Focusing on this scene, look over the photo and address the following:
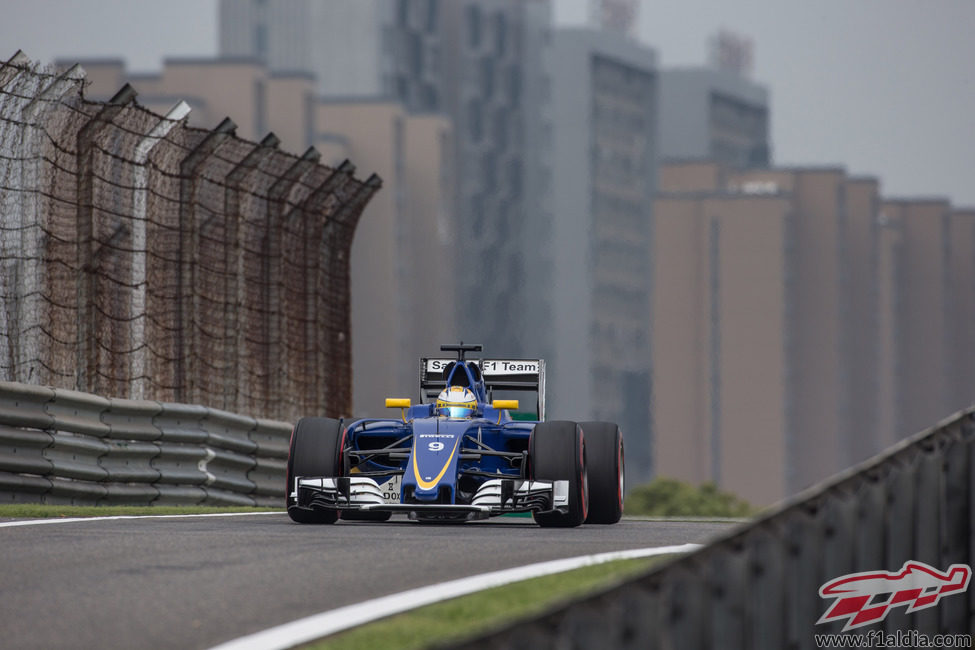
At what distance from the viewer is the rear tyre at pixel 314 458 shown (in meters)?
12.9

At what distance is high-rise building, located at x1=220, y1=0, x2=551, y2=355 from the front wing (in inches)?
4040

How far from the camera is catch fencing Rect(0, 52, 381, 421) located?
14211mm

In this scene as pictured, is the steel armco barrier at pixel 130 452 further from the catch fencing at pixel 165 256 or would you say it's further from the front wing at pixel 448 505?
the front wing at pixel 448 505

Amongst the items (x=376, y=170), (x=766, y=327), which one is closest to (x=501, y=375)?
(x=376, y=170)

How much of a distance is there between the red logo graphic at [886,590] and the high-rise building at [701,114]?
146713 millimetres

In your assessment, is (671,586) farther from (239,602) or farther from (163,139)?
(163,139)

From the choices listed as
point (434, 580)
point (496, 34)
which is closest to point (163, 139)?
point (434, 580)

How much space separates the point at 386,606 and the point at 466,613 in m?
0.36

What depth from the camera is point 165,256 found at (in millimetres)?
16688

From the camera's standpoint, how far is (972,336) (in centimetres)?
15438

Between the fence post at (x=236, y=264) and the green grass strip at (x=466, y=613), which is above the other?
the fence post at (x=236, y=264)

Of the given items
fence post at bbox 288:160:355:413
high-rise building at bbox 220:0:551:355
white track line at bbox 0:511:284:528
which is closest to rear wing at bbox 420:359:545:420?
white track line at bbox 0:511:284:528

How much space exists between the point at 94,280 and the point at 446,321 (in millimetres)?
96589

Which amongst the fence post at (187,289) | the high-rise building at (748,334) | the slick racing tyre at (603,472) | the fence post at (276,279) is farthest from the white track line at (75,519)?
the high-rise building at (748,334)
